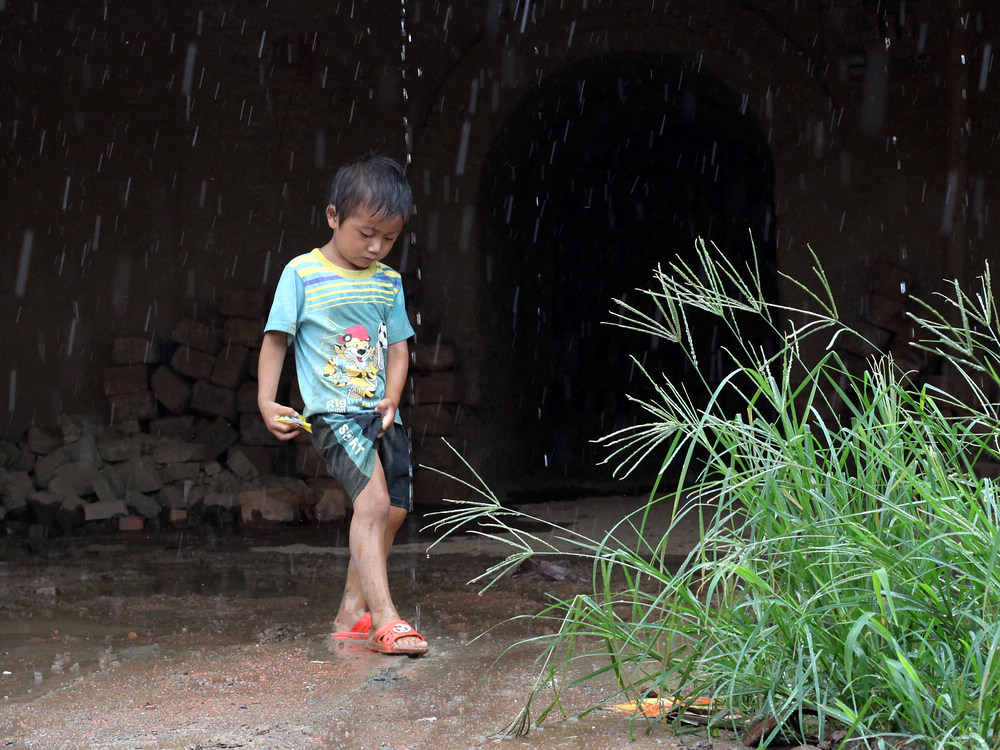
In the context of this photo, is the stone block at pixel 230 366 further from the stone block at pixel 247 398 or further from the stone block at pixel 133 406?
the stone block at pixel 133 406

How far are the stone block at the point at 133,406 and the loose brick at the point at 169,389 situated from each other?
62mm

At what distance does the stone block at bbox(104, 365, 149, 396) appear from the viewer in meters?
6.39

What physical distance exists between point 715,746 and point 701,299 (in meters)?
0.79

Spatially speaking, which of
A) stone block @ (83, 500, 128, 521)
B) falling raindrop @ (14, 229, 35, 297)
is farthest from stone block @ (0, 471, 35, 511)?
falling raindrop @ (14, 229, 35, 297)

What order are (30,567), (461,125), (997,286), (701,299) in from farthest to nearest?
(461,125)
(997,286)
(30,567)
(701,299)

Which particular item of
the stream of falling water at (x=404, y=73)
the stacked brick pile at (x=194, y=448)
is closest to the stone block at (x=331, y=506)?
the stacked brick pile at (x=194, y=448)

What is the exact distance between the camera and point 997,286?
570 centimetres

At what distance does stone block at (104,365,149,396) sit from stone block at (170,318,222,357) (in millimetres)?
290

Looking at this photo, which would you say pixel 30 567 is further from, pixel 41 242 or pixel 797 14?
pixel 797 14

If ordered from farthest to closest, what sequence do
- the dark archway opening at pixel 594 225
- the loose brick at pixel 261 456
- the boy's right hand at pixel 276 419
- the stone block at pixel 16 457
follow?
the dark archway opening at pixel 594 225
the loose brick at pixel 261 456
the stone block at pixel 16 457
the boy's right hand at pixel 276 419

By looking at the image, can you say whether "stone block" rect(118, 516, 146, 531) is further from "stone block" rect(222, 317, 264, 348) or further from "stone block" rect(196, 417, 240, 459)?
"stone block" rect(222, 317, 264, 348)

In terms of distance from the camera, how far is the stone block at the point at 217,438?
20.7 feet

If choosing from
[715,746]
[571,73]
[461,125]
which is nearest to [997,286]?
[571,73]

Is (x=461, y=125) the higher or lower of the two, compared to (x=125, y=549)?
higher
